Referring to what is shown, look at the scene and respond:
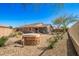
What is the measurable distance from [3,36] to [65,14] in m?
0.73

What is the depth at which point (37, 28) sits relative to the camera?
4.17m

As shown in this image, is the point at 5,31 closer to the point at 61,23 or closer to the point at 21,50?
the point at 21,50

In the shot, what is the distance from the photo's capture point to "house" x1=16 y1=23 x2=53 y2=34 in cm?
416

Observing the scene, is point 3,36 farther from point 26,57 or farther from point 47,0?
point 47,0

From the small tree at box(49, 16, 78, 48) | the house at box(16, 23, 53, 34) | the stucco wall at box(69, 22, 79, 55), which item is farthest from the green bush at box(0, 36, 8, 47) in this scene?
the stucco wall at box(69, 22, 79, 55)

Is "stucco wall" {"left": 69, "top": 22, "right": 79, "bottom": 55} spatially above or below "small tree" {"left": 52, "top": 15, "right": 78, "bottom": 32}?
below

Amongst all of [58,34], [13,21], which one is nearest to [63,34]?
[58,34]

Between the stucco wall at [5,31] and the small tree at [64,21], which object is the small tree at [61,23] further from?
the stucco wall at [5,31]

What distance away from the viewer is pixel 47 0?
4.14 meters

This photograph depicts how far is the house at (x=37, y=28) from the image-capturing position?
4.16m

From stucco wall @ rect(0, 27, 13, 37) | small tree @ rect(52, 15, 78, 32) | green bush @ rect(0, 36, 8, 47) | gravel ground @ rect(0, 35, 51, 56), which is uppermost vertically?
small tree @ rect(52, 15, 78, 32)

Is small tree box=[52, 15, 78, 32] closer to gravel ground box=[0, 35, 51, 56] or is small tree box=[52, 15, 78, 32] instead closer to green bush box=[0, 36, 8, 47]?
gravel ground box=[0, 35, 51, 56]

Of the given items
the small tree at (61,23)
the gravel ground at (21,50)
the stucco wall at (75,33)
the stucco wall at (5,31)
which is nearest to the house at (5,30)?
the stucco wall at (5,31)

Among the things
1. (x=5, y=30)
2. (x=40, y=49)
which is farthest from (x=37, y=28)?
(x=5, y=30)
